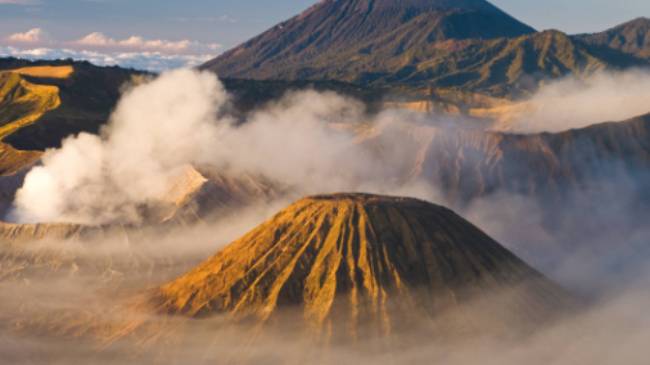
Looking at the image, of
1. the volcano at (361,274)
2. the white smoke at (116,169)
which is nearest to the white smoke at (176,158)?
the white smoke at (116,169)

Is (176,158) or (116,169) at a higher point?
(176,158)

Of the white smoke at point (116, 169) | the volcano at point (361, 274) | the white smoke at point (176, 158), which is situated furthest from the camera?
the white smoke at point (176, 158)

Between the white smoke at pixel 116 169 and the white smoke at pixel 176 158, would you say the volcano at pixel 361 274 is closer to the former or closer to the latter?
the white smoke at pixel 116 169

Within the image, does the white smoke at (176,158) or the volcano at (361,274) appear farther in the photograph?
the white smoke at (176,158)

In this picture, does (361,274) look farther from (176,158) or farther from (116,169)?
(176,158)

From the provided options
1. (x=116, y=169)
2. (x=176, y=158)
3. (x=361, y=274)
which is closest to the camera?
(x=361, y=274)

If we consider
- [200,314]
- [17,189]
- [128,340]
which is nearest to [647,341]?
[200,314]

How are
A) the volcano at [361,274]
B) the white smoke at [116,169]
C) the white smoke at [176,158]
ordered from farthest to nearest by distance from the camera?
the white smoke at [176,158], the white smoke at [116,169], the volcano at [361,274]

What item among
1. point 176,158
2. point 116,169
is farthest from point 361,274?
point 176,158
